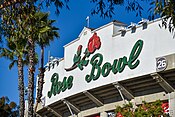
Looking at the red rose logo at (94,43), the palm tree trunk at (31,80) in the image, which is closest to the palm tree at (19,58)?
the palm tree trunk at (31,80)

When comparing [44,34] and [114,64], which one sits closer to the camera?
[114,64]

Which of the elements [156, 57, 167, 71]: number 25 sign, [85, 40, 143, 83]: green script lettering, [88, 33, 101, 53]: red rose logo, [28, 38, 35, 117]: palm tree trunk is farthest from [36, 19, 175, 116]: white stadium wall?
[28, 38, 35, 117]: palm tree trunk

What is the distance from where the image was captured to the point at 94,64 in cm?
4175

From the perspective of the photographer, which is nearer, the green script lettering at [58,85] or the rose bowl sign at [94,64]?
the rose bowl sign at [94,64]

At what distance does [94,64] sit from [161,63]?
26.4 ft

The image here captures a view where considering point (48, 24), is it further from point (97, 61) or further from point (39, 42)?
point (97, 61)

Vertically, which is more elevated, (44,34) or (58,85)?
(44,34)

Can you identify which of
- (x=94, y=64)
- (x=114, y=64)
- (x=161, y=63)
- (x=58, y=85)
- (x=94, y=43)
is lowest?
(x=161, y=63)

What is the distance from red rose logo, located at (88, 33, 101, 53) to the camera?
1642 inches

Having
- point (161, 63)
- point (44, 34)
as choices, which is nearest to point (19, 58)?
point (44, 34)

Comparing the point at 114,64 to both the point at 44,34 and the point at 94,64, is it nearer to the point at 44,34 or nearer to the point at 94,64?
the point at 94,64

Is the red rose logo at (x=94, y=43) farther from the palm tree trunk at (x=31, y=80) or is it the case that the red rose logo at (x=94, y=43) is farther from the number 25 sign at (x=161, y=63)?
the number 25 sign at (x=161, y=63)

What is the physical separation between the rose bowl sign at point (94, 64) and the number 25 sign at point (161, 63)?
2.11 metres

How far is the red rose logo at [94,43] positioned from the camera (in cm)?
4172
